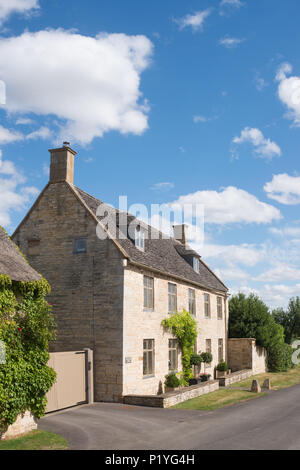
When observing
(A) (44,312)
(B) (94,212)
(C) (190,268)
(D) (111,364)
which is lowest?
(D) (111,364)

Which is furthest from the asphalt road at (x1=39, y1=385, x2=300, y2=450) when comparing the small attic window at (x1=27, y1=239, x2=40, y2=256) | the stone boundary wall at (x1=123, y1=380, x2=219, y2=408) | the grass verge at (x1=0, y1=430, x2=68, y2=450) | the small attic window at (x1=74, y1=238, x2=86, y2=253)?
the small attic window at (x1=27, y1=239, x2=40, y2=256)

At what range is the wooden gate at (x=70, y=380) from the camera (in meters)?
17.2

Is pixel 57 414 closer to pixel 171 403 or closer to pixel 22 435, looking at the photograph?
pixel 22 435

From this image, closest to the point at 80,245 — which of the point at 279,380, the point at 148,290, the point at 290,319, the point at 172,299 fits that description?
the point at 148,290

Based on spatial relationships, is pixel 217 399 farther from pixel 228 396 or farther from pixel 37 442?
pixel 37 442

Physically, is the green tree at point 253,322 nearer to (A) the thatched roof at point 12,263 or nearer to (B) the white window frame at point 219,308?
(B) the white window frame at point 219,308


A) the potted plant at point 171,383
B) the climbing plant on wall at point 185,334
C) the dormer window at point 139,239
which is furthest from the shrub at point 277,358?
the dormer window at point 139,239

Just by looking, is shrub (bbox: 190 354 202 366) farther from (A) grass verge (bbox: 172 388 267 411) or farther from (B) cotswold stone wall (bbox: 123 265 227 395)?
(A) grass verge (bbox: 172 388 267 411)

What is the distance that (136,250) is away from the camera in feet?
75.7

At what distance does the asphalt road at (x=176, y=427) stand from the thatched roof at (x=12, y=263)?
5.08m

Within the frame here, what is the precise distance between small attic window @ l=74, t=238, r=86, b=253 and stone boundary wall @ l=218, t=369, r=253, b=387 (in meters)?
12.1
